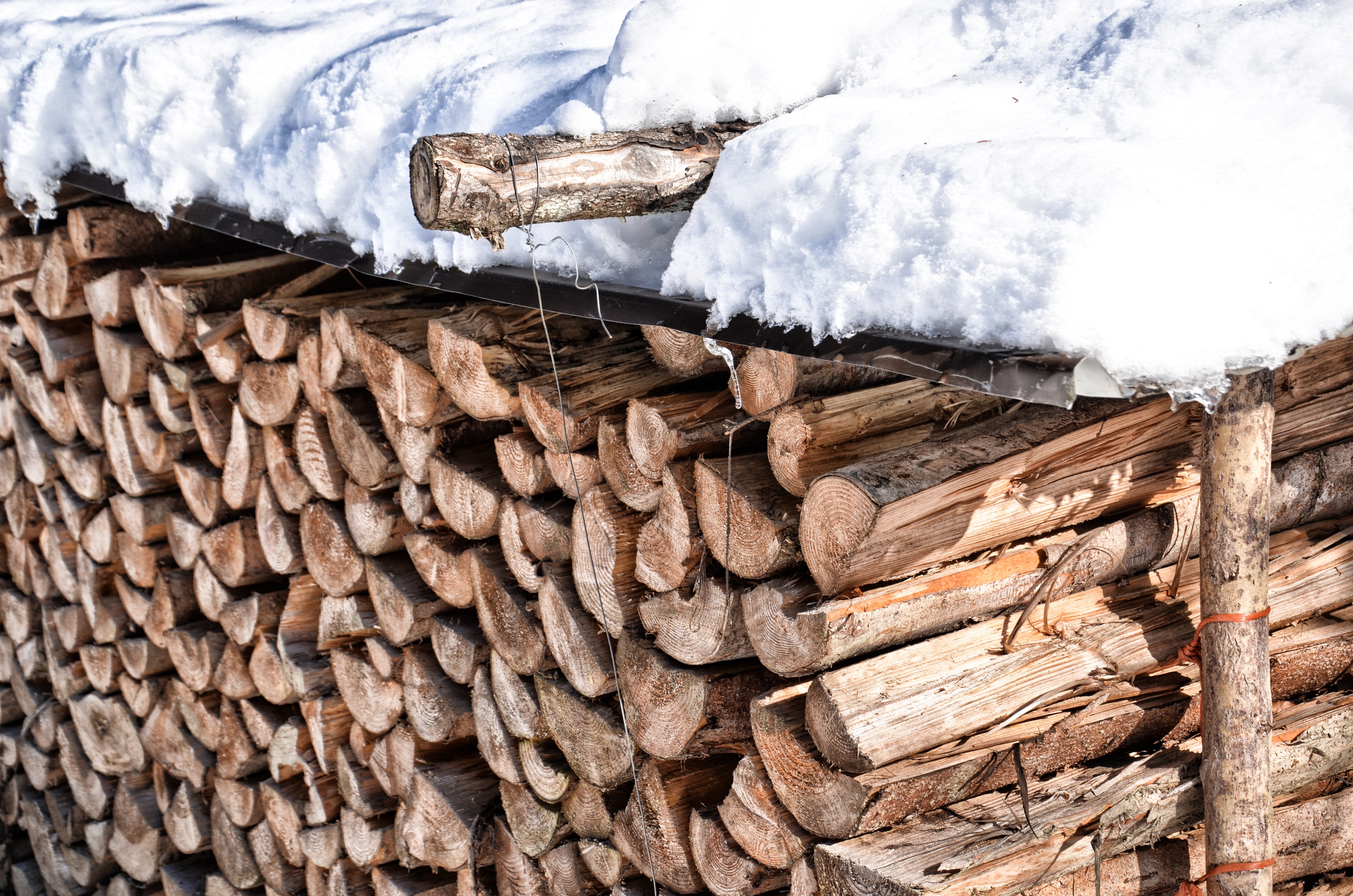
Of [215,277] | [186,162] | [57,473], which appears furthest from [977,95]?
[57,473]

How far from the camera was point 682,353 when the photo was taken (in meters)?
1.87

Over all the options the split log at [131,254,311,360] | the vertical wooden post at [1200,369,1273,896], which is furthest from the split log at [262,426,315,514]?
the vertical wooden post at [1200,369,1273,896]

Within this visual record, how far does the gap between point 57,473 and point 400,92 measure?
8.35 feet

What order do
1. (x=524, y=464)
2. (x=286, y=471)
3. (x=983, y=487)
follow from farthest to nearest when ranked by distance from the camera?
(x=286, y=471)
(x=524, y=464)
(x=983, y=487)

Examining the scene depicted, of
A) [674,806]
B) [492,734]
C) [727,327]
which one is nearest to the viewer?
[727,327]

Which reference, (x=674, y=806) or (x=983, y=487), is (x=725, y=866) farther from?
(x=983, y=487)

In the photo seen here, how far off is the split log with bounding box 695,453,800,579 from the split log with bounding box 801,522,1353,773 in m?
0.21

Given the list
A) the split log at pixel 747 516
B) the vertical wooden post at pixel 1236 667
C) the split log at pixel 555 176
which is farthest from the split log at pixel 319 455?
the vertical wooden post at pixel 1236 667

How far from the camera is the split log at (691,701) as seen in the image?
1.93 m

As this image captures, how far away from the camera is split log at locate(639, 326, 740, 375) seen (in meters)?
1.84

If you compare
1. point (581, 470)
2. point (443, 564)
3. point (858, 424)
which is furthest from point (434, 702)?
point (858, 424)

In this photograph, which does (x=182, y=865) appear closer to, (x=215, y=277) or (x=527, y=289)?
(x=215, y=277)

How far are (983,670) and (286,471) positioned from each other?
1950 mm

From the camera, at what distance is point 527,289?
5.70 ft
